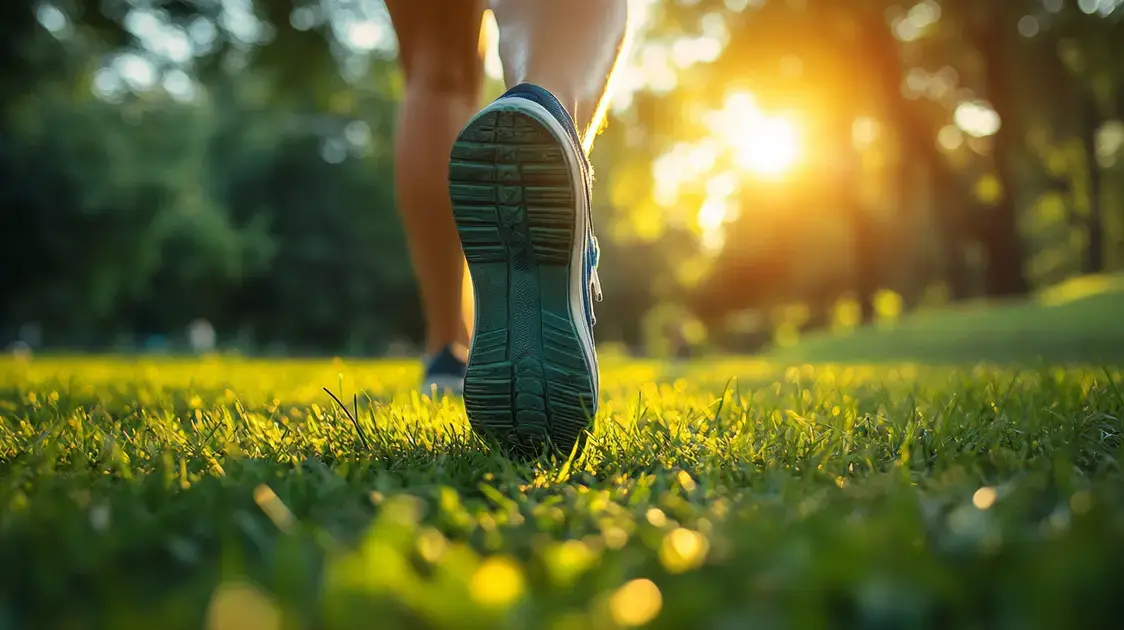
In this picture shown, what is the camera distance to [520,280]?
5.28 feet

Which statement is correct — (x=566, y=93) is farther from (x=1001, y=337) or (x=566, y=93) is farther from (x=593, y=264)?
(x=1001, y=337)

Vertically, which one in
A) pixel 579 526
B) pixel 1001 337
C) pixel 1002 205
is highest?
pixel 1002 205

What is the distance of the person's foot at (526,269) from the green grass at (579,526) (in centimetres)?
10

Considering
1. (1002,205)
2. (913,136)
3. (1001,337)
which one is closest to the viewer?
(1001,337)

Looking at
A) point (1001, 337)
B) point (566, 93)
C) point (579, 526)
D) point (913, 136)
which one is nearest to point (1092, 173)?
point (913, 136)

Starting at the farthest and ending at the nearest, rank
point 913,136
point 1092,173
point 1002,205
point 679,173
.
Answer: point 1092,173 < point 679,173 < point 913,136 < point 1002,205

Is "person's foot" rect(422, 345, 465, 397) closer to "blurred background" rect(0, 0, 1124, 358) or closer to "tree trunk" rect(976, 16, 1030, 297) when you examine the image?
"blurred background" rect(0, 0, 1124, 358)

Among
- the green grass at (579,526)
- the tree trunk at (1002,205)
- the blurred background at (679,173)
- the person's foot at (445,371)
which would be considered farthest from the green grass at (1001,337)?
the green grass at (579,526)

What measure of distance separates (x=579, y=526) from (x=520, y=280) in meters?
0.66

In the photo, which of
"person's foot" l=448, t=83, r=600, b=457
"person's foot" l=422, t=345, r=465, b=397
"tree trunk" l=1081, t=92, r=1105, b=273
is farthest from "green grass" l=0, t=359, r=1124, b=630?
"tree trunk" l=1081, t=92, r=1105, b=273

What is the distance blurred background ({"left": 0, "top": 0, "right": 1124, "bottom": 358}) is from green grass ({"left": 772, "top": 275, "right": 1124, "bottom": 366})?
54mm

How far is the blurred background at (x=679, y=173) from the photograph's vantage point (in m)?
8.90

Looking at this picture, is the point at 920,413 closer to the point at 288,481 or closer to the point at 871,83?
the point at 288,481

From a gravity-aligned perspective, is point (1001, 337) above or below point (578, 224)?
Result: below
